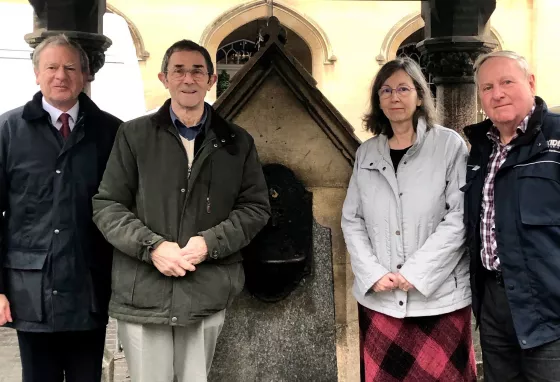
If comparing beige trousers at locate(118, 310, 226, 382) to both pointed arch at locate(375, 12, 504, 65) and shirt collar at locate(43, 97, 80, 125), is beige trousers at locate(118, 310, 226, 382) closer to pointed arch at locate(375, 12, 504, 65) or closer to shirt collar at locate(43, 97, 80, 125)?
shirt collar at locate(43, 97, 80, 125)

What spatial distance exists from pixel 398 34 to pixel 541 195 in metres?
11.6

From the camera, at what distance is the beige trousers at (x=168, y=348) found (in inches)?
92.7

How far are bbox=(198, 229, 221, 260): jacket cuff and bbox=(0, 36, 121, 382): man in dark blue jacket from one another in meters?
0.48

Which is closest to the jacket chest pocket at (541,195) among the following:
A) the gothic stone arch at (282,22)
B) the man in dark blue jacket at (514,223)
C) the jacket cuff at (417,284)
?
the man in dark blue jacket at (514,223)

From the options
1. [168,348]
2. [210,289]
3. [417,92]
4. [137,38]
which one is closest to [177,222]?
[210,289]

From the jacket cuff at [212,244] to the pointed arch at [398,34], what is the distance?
1137 centimetres

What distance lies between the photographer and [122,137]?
240 cm

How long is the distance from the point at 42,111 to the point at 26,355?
0.98 metres

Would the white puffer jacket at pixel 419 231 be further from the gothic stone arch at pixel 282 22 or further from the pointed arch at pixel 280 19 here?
the gothic stone arch at pixel 282 22

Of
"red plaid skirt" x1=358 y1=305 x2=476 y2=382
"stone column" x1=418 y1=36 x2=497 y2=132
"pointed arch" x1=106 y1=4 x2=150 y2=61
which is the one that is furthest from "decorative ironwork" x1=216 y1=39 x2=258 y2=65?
"red plaid skirt" x1=358 y1=305 x2=476 y2=382

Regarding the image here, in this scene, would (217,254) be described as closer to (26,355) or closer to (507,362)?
(26,355)

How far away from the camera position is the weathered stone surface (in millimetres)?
3121

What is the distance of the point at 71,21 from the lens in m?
3.82

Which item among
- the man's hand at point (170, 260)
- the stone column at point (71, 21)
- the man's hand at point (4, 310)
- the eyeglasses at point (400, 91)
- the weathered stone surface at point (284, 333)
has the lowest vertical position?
the weathered stone surface at point (284, 333)
